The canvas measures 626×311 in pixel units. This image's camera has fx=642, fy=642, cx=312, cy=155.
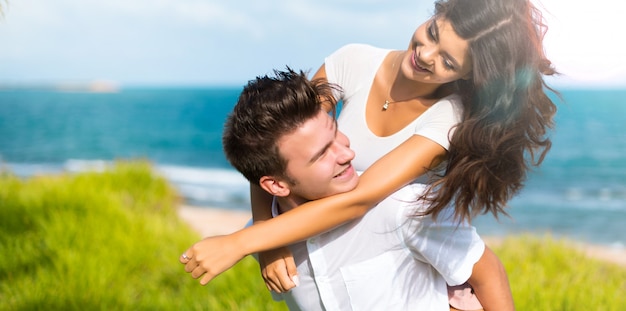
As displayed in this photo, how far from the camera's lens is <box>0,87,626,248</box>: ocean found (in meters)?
14.7

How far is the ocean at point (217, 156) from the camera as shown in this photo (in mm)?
14656

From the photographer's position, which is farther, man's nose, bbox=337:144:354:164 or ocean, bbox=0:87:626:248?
ocean, bbox=0:87:626:248

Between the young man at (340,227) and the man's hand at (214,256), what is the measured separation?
0.03 meters

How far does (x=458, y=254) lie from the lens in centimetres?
181

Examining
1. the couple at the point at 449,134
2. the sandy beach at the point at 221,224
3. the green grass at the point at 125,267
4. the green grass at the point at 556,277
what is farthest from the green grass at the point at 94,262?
the sandy beach at the point at 221,224

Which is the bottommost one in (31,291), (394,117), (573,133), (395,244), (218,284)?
(573,133)

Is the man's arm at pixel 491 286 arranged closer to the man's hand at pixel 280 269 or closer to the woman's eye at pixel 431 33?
the man's hand at pixel 280 269

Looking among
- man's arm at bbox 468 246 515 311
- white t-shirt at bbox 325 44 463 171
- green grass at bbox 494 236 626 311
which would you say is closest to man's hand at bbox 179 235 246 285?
white t-shirt at bbox 325 44 463 171

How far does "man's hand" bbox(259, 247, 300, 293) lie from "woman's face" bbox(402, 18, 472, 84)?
2.32ft

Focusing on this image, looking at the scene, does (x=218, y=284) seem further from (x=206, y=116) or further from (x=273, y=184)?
(x=206, y=116)

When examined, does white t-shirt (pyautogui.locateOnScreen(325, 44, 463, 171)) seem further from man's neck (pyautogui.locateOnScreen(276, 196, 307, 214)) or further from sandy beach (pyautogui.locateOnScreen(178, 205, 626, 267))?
sandy beach (pyautogui.locateOnScreen(178, 205, 626, 267))

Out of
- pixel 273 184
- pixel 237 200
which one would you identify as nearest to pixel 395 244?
pixel 273 184

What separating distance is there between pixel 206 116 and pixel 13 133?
15400 mm

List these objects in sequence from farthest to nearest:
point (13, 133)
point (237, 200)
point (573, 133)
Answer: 1. point (13, 133)
2. point (573, 133)
3. point (237, 200)
